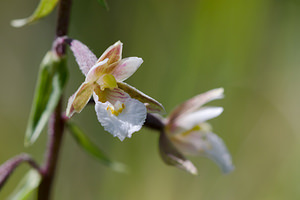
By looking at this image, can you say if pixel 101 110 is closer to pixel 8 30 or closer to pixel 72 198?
pixel 72 198

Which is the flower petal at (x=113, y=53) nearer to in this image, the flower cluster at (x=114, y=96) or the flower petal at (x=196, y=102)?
the flower cluster at (x=114, y=96)

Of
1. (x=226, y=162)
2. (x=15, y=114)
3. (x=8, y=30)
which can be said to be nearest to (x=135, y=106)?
(x=226, y=162)

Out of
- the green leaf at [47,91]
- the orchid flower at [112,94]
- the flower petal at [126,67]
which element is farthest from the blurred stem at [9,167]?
the flower petal at [126,67]

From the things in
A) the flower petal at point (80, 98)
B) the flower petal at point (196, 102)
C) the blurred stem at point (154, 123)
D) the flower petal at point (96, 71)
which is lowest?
the blurred stem at point (154, 123)

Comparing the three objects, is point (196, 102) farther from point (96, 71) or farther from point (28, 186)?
point (28, 186)

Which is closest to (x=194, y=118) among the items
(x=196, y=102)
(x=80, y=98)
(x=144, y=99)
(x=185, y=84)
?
(x=196, y=102)

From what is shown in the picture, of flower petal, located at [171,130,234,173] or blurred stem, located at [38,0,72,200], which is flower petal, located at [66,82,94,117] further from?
flower petal, located at [171,130,234,173]

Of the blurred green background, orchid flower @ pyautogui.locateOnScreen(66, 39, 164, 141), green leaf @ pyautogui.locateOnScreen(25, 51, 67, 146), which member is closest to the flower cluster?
orchid flower @ pyautogui.locateOnScreen(66, 39, 164, 141)
